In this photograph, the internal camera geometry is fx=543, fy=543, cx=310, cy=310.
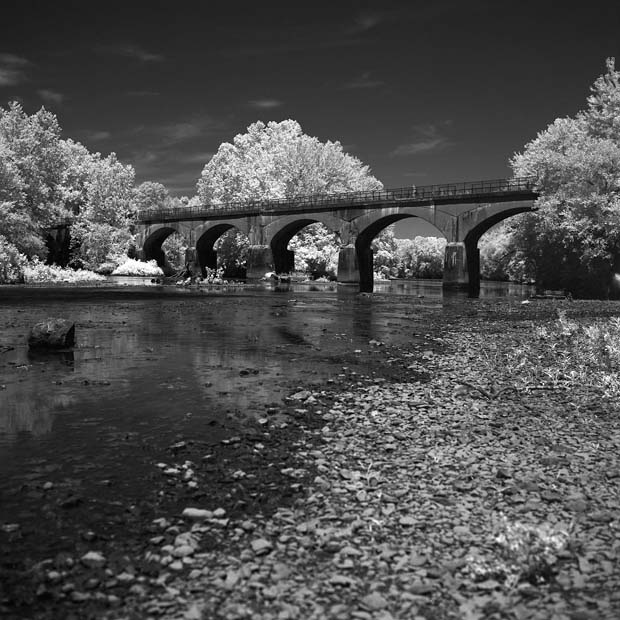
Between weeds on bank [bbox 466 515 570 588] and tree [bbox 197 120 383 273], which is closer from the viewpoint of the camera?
weeds on bank [bbox 466 515 570 588]

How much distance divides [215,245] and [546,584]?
84217mm

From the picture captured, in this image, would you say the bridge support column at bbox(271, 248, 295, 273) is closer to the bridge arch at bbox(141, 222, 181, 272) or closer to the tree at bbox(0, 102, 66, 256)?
the bridge arch at bbox(141, 222, 181, 272)

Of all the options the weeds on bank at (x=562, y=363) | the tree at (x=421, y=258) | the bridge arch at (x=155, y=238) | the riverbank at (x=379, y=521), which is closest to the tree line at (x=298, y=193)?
the bridge arch at (x=155, y=238)

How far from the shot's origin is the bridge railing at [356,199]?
1989 inches

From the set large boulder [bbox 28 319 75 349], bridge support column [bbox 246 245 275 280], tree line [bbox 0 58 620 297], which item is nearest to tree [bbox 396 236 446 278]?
tree line [bbox 0 58 620 297]

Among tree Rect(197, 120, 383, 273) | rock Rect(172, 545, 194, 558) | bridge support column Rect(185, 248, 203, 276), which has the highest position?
tree Rect(197, 120, 383, 273)

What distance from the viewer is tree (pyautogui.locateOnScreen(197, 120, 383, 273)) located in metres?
80.2

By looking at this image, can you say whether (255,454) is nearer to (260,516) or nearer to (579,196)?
(260,516)

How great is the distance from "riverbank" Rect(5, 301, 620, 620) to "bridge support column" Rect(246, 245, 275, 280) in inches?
2404

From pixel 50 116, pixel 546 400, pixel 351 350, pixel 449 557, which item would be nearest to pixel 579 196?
pixel 351 350

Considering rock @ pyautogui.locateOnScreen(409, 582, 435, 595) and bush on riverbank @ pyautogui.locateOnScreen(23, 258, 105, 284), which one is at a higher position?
bush on riverbank @ pyautogui.locateOnScreen(23, 258, 105, 284)

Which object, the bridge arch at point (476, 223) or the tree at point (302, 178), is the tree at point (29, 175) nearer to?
the tree at point (302, 178)

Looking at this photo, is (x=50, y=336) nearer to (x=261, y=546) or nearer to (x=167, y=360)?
(x=167, y=360)

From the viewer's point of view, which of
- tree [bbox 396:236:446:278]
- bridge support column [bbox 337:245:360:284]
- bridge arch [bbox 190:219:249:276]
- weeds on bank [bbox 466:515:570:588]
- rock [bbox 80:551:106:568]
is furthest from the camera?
tree [bbox 396:236:446:278]
